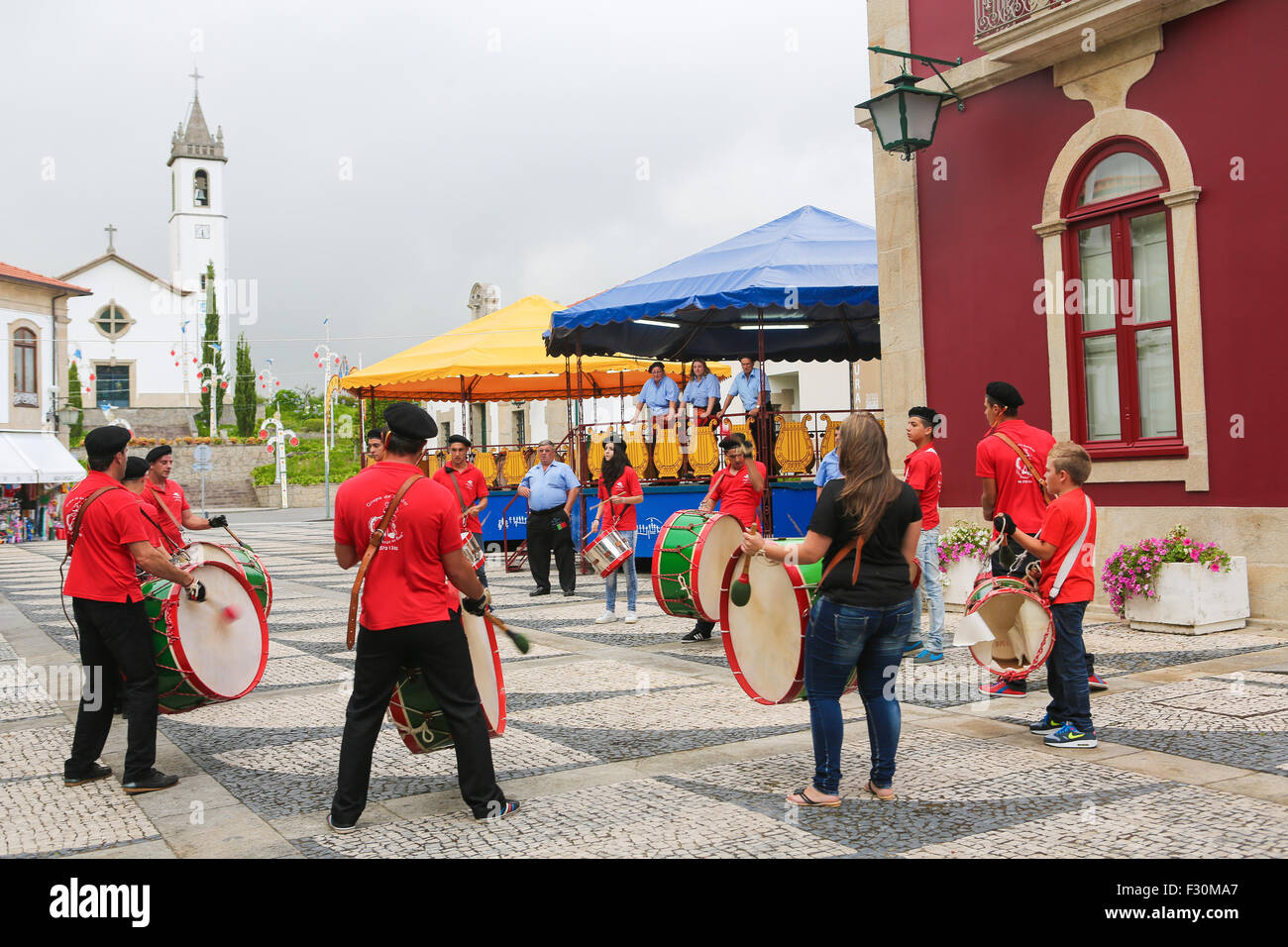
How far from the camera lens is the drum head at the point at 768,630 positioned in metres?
5.43

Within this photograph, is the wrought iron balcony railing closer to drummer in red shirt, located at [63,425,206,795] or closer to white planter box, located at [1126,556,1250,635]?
white planter box, located at [1126,556,1250,635]

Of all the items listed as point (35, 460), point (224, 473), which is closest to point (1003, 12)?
point (35, 460)

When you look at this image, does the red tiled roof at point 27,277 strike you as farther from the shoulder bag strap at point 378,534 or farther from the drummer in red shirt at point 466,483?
the shoulder bag strap at point 378,534

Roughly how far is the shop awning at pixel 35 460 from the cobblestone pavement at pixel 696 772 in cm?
3167

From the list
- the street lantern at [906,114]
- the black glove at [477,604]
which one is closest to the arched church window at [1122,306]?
the street lantern at [906,114]

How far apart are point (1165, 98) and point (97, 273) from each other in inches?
2957

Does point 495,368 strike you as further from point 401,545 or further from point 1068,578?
point 401,545

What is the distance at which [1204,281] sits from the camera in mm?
9562

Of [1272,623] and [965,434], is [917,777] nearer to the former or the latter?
[1272,623]

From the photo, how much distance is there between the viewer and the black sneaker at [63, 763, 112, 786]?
568cm

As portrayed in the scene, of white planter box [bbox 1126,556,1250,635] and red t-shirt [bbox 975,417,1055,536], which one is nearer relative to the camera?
red t-shirt [bbox 975,417,1055,536]

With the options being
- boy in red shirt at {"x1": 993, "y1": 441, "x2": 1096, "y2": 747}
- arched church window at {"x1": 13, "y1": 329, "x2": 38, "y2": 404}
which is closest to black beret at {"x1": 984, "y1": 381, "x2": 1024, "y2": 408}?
boy in red shirt at {"x1": 993, "y1": 441, "x2": 1096, "y2": 747}

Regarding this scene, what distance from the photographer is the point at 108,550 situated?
572 centimetres

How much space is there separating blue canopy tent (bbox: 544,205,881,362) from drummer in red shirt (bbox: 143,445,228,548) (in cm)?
667
